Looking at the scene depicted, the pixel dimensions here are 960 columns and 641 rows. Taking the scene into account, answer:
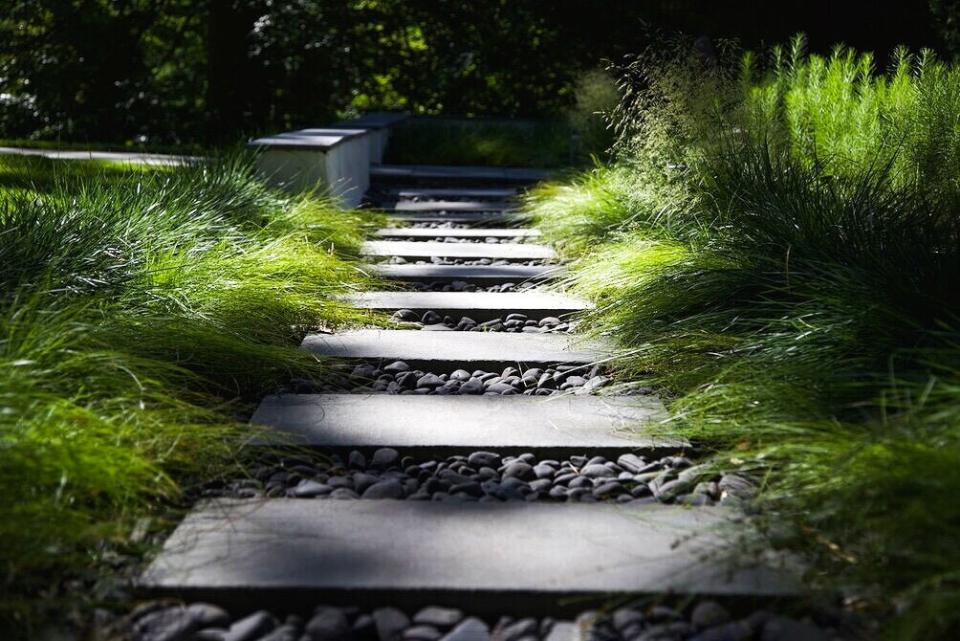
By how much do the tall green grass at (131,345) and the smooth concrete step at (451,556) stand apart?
16 cm

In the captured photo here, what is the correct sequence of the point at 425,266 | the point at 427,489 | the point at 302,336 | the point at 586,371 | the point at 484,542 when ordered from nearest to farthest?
the point at 484,542
the point at 427,489
the point at 586,371
the point at 302,336
the point at 425,266

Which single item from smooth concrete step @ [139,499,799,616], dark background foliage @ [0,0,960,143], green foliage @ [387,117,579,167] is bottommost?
smooth concrete step @ [139,499,799,616]

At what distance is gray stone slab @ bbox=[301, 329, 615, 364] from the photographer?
10.5ft

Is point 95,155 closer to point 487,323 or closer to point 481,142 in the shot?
point 481,142

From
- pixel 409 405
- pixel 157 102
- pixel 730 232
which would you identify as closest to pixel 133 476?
pixel 409 405

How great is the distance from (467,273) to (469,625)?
3.01 meters

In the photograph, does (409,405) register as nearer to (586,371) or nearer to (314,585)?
(586,371)

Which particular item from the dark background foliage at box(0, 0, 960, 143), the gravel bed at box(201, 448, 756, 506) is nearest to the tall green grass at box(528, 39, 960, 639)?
the gravel bed at box(201, 448, 756, 506)

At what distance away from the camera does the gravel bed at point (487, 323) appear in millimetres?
3730

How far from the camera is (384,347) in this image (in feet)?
10.9

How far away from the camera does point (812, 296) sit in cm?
289

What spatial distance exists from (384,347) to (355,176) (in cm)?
410

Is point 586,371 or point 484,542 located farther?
point 586,371

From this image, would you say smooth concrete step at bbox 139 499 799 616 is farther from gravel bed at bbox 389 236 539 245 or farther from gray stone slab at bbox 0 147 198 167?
gray stone slab at bbox 0 147 198 167
